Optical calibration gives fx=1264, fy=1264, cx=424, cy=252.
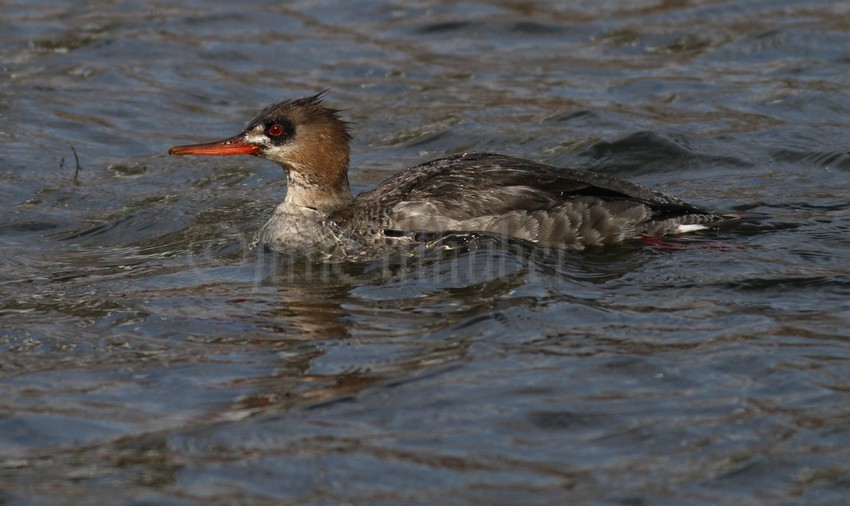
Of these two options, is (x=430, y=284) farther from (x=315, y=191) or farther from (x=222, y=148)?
(x=222, y=148)

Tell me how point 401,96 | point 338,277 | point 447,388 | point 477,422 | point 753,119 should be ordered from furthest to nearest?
point 401,96 < point 753,119 < point 338,277 < point 447,388 < point 477,422

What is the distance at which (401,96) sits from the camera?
13.7 m

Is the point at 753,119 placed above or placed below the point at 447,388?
above

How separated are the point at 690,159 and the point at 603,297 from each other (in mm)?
3900

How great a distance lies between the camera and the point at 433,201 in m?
9.28

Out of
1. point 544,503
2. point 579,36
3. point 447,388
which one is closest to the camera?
point 544,503

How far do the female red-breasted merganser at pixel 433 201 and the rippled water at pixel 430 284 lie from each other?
0.73 ft

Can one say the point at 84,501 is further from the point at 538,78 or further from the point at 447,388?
the point at 538,78

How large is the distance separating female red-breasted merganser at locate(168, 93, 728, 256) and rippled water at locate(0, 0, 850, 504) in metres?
0.22

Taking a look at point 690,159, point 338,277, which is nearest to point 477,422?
point 338,277

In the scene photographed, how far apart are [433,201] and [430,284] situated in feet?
3.31

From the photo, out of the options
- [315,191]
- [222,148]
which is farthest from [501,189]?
[222,148]

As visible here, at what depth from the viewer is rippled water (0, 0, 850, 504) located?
5.79 metres

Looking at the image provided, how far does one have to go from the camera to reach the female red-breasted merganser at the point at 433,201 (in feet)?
30.3
